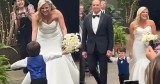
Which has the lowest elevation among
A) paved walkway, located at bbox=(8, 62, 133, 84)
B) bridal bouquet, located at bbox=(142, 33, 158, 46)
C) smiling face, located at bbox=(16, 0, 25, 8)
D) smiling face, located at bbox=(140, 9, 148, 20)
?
paved walkway, located at bbox=(8, 62, 133, 84)

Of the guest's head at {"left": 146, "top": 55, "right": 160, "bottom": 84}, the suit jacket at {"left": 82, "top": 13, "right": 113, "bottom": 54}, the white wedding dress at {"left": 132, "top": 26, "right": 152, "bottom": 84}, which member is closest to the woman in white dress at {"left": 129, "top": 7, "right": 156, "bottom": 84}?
the white wedding dress at {"left": 132, "top": 26, "right": 152, "bottom": 84}

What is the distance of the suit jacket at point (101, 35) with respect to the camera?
8.16 metres

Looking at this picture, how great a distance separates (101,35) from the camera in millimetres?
8203

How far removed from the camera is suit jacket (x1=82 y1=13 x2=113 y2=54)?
8.16 m

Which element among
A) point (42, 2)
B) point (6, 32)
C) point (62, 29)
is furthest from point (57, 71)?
point (6, 32)

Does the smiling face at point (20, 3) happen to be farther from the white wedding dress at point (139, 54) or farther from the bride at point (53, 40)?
the white wedding dress at point (139, 54)

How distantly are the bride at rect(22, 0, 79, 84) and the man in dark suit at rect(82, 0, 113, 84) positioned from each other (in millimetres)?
456

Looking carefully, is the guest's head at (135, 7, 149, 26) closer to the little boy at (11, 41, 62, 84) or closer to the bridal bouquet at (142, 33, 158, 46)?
the bridal bouquet at (142, 33, 158, 46)

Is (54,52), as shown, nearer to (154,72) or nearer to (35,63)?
(35,63)

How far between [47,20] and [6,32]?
3723 millimetres

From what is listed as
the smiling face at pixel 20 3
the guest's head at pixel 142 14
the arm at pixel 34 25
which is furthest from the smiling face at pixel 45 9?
the smiling face at pixel 20 3

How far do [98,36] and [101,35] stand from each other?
0.06 m

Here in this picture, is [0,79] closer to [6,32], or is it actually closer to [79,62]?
[79,62]

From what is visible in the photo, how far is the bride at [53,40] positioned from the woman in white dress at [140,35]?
116cm
